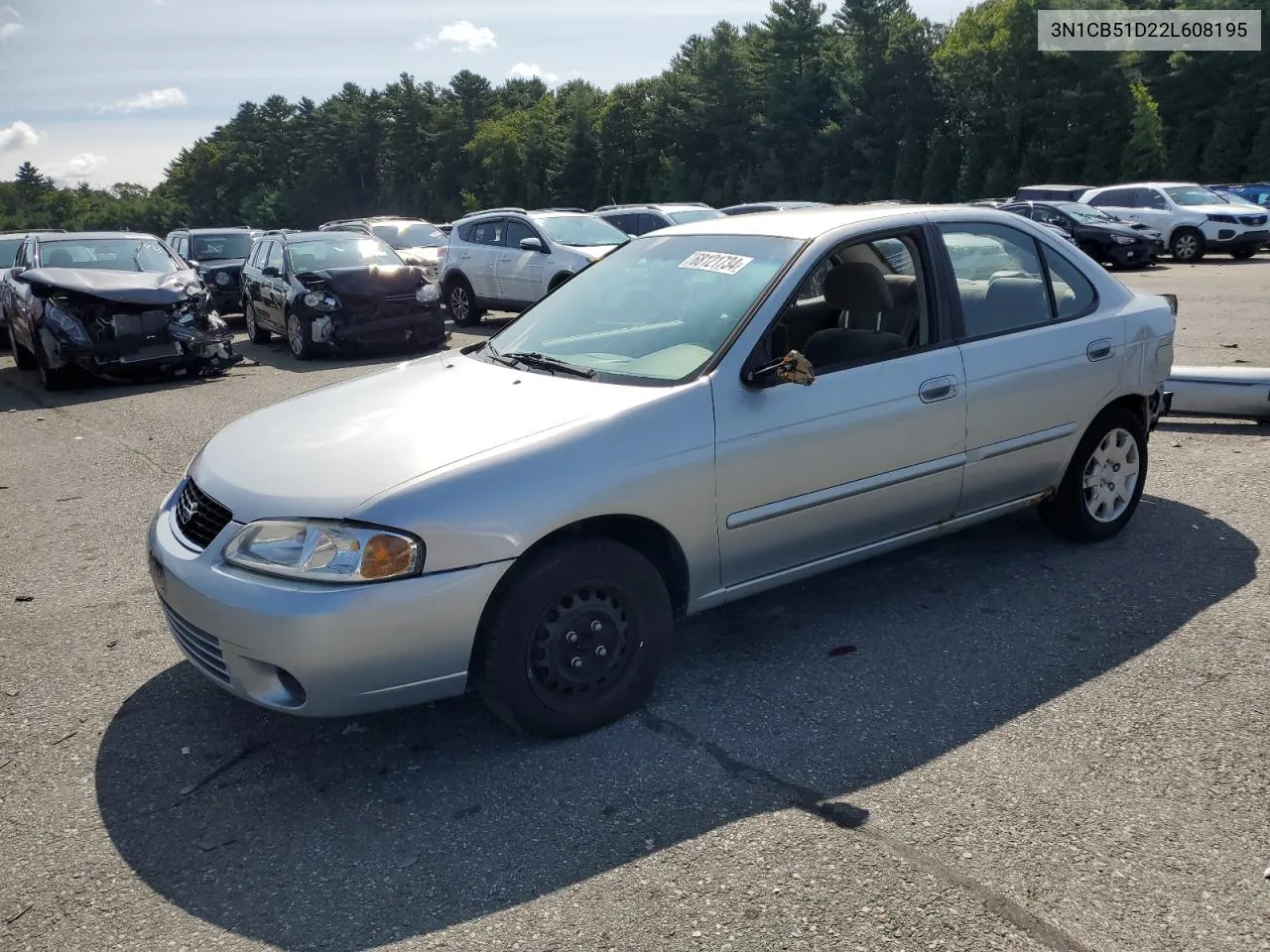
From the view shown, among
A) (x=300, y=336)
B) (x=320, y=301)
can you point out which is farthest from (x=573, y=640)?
(x=300, y=336)

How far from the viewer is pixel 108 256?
1232cm

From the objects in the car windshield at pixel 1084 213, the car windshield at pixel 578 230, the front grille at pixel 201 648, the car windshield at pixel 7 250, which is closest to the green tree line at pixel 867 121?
the car windshield at pixel 1084 213

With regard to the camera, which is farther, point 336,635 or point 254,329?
point 254,329

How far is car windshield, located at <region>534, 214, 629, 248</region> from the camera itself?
Answer: 14992 mm

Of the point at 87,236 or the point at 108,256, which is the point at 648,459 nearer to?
the point at 108,256

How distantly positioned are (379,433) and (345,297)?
996 cm

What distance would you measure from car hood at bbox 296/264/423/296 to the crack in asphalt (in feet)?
34.2

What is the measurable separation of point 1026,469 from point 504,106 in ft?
341

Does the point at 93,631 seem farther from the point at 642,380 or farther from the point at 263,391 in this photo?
the point at 263,391

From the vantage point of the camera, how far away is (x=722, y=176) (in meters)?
62.1

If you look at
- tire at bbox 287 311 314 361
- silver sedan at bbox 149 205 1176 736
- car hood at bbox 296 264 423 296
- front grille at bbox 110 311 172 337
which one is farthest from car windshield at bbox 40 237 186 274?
silver sedan at bbox 149 205 1176 736

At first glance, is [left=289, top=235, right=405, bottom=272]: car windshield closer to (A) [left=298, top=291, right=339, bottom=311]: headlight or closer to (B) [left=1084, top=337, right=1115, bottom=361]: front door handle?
(A) [left=298, top=291, right=339, bottom=311]: headlight

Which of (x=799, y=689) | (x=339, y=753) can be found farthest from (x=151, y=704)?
(x=799, y=689)

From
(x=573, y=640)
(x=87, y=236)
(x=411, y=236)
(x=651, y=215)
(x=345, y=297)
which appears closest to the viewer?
(x=573, y=640)
